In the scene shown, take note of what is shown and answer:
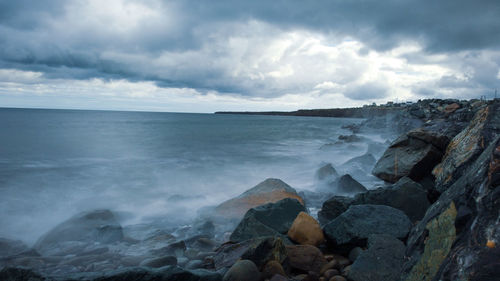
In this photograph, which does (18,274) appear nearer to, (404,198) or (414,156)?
(404,198)

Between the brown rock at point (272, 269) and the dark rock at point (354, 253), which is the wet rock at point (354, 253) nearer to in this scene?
the dark rock at point (354, 253)

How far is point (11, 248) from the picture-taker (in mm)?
5805

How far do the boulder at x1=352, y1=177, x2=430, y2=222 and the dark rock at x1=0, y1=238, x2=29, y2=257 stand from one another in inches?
251

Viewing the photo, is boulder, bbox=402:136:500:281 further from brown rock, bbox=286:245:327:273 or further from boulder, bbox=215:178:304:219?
boulder, bbox=215:178:304:219

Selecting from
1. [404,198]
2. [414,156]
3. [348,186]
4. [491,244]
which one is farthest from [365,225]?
[348,186]

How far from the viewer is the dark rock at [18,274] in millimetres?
3315

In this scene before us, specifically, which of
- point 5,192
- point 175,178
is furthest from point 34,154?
point 175,178

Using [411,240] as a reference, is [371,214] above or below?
below

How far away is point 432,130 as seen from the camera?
7.75 meters

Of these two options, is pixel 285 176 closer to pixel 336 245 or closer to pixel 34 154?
pixel 336 245

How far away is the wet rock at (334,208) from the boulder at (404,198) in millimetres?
165

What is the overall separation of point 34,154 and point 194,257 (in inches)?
795

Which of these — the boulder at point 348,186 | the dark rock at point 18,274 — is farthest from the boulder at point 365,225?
the boulder at point 348,186

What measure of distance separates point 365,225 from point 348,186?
455cm
